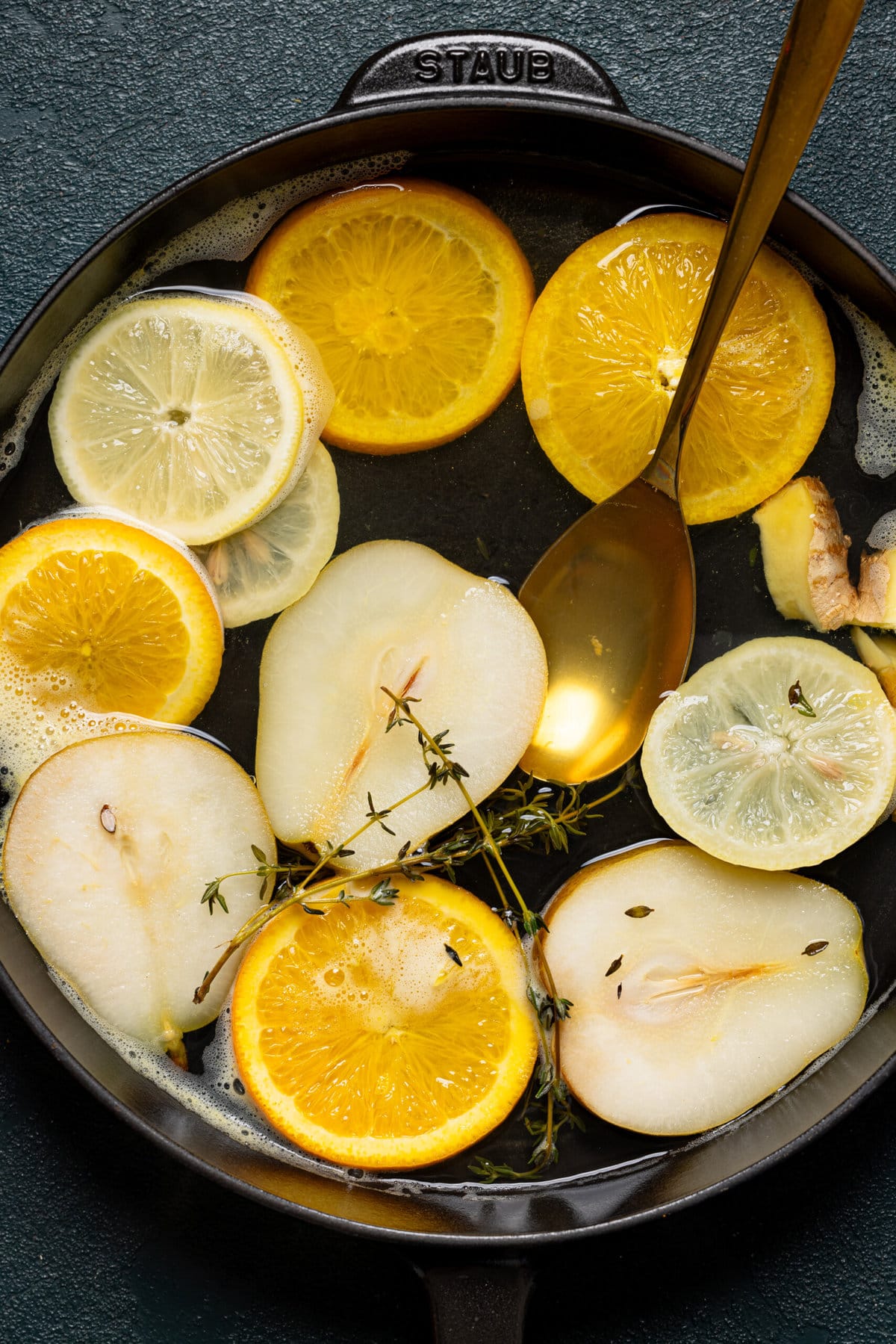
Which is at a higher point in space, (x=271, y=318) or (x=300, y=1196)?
(x=271, y=318)

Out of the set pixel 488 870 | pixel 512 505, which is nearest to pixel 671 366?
pixel 512 505

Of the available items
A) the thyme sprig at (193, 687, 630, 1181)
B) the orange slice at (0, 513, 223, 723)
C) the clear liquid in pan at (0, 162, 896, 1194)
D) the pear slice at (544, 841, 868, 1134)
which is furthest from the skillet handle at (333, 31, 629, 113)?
the pear slice at (544, 841, 868, 1134)

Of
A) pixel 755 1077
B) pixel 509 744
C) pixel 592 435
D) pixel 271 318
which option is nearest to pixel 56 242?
pixel 271 318

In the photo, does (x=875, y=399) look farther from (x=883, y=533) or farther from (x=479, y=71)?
(x=479, y=71)

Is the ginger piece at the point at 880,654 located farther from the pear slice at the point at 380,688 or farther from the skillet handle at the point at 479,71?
the skillet handle at the point at 479,71

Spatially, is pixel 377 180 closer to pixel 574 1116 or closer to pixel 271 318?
pixel 271 318

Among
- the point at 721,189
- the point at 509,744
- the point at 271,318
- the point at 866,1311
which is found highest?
the point at 721,189

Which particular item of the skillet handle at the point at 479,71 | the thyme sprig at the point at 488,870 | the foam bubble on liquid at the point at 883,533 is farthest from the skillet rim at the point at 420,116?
the foam bubble on liquid at the point at 883,533
